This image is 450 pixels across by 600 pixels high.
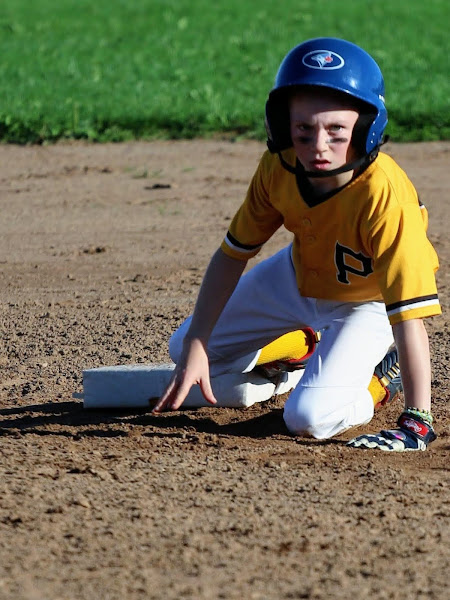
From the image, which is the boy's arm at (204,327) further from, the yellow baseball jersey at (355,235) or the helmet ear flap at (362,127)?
the helmet ear flap at (362,127)

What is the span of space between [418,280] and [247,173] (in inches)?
175

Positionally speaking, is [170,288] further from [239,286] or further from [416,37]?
[416,37]

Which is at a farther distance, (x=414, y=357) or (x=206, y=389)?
(x=206, y=389)

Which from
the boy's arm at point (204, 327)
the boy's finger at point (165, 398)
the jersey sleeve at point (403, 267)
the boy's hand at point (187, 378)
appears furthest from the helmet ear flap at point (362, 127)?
the boy's finger at point (165, 398)

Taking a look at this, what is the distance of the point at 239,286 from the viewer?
3850mm

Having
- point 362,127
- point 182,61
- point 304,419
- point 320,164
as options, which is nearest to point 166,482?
point 304,419

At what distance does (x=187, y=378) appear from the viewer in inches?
130

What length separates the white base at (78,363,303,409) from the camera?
371 centimetres

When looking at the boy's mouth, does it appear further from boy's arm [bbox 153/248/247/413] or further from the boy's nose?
boy's arm [bbox 153/248/247/413]

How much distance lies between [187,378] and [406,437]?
670 mm

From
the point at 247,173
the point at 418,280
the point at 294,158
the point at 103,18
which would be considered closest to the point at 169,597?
the point at 418,280

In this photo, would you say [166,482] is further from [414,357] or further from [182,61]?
[182,61]

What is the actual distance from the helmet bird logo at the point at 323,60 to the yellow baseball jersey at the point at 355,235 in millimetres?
333

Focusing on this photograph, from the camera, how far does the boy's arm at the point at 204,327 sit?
3.29 m
